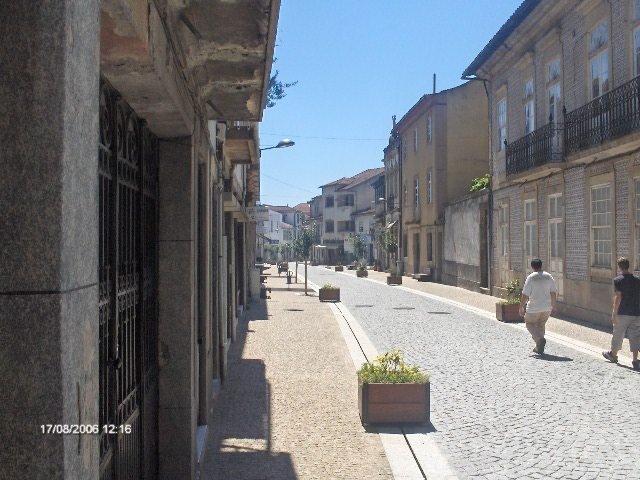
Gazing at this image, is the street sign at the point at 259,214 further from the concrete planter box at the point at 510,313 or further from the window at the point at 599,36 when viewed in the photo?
the window at the point at 599,36

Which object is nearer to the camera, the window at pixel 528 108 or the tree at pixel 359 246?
the window at pixel 528 108

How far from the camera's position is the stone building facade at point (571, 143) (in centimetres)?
1400

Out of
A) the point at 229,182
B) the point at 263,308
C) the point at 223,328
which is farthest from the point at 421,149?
the point at 223,328

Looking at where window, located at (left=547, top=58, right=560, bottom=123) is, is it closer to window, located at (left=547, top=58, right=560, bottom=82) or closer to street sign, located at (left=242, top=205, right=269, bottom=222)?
window, located at (left=547, top=58, right=560, bottom=82)

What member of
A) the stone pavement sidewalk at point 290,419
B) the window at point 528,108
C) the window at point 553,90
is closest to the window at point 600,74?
the window at point 553,90

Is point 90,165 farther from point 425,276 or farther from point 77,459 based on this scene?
point 425,276

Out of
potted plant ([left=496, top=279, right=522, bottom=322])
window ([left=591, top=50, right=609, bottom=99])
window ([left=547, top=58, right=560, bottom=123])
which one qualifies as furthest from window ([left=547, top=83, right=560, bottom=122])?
potted plant ([left=496, top=279, right=522, bottom=322])

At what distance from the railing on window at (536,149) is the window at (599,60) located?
1.67 m

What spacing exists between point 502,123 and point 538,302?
13467 mm

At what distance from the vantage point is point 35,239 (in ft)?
5.57

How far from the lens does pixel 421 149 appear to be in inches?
1460

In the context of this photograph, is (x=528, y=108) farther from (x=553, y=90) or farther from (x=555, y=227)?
(x=555, y=227)

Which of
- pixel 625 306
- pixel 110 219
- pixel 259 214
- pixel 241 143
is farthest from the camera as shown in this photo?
pixel 259 214

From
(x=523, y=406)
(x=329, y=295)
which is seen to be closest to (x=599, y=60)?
(x=329, y=295)
